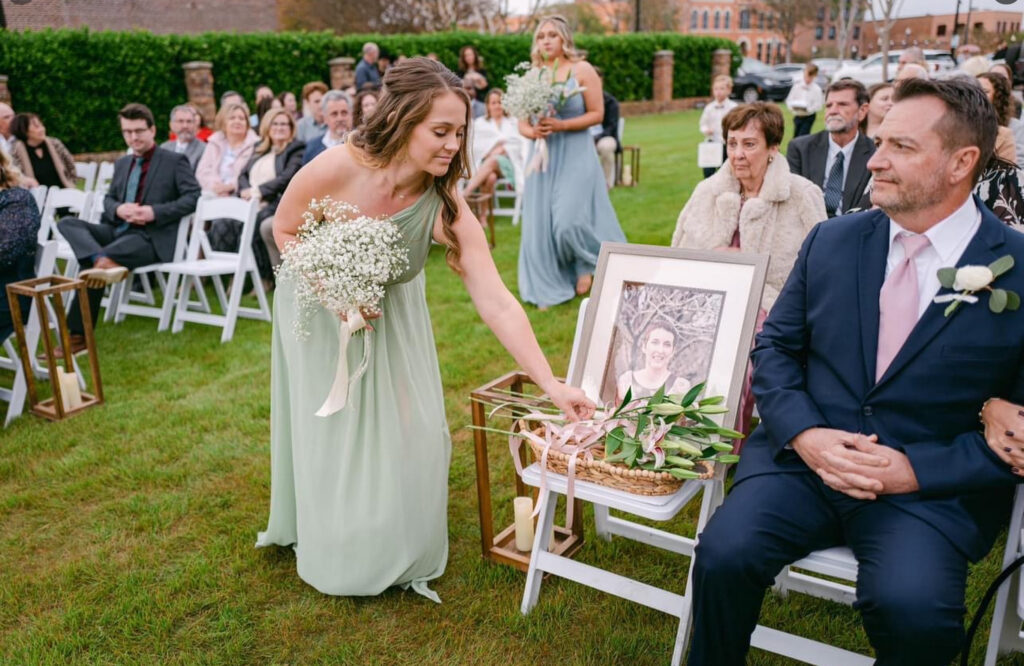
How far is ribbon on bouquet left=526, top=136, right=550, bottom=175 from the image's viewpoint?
7164mm

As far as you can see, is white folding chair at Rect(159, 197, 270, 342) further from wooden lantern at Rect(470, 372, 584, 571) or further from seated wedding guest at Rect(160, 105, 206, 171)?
wooden lantern at Rect(470, 372, 584, 571)

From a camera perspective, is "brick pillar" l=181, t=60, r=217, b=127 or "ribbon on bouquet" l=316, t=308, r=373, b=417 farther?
"brick pillar" l=181, t=60, r=217, b=127

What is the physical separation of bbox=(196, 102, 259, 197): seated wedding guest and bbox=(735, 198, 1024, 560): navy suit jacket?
7.39 m

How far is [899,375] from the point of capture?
2.49 m

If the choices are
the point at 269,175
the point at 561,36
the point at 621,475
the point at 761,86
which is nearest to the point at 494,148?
the point at 269,175

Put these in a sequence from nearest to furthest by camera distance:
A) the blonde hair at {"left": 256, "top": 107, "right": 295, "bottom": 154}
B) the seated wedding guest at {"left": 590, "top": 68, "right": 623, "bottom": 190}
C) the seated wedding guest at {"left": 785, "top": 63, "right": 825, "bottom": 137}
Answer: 1. the blonde hair at {"left": 256, "top": 107, "right": 295, "bottom": 154}
2. the seated wedding guest at {"left": 590, "top": 68, "right": 623, "bottom": 190}
3. the seated wedding guest at {"left": 785, "top": 63, "right": 825, "bottom": 137}

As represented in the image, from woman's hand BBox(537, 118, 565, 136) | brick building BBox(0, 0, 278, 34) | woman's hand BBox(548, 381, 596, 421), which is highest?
brick building BBox(0, 0, 278, 34)

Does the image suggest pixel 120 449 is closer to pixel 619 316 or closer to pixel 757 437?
pixel 619 316

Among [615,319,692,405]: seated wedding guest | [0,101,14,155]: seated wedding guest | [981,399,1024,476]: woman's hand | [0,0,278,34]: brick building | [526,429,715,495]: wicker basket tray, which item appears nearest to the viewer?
[981,399,1024,476]: woman's hand

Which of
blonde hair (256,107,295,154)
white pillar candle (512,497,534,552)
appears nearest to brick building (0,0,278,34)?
blonde hair (256,107,295,154)

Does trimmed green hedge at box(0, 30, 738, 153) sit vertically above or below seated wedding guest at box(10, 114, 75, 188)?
above

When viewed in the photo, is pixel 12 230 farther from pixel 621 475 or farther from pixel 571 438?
pixel 621 475

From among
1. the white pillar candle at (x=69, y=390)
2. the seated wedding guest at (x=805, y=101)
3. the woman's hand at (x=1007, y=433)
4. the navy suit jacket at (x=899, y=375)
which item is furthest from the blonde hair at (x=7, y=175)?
the seated wedding guest at (x=805, y=101)

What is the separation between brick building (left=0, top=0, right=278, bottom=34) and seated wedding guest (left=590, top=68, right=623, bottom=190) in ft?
71.2
